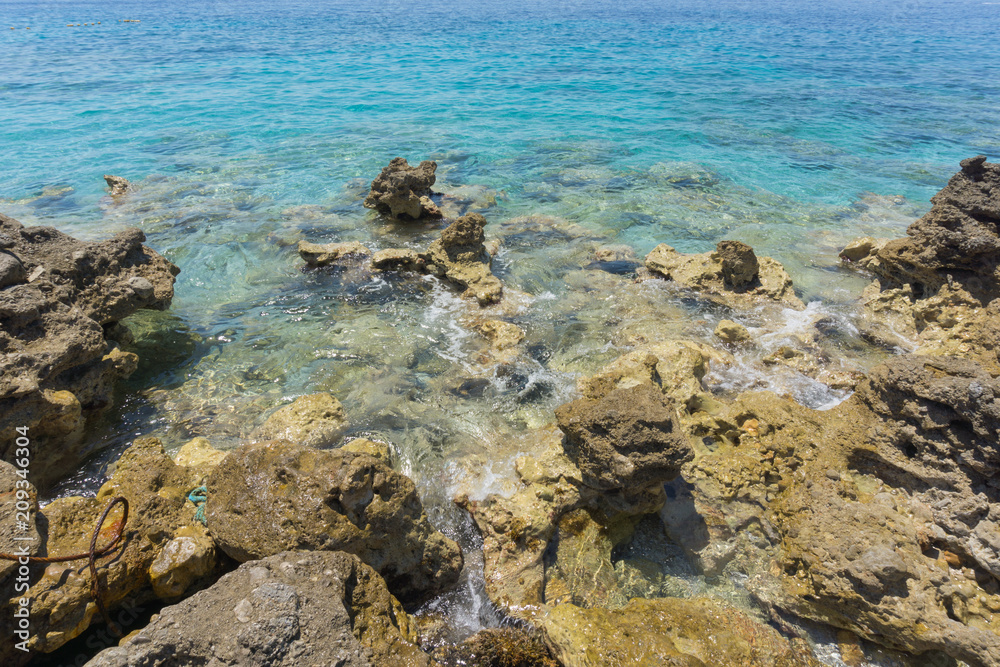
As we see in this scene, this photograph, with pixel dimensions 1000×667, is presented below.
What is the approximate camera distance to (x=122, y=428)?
19.5 ft

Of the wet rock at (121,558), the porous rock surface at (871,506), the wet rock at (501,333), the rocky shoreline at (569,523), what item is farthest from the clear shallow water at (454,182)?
the wet rock at (121,558)

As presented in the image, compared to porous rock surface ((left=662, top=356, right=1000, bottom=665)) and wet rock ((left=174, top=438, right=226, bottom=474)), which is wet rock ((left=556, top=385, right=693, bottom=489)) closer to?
porous rock surface ((left=662, top=356, right=1000, bottom=665))

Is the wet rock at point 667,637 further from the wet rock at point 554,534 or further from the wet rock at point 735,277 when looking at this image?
the wet rock at point 735,277

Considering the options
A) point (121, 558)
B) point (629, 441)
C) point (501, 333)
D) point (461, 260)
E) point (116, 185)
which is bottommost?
point (116, 185)

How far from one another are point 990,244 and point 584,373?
5698mm

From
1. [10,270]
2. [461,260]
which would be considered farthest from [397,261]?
[10,270]

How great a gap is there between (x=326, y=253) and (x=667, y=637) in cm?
807

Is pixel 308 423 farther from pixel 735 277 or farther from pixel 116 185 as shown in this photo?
pixel 116 185

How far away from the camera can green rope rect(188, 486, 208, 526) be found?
13.0ft

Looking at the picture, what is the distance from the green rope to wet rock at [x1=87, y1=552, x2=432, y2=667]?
116cm

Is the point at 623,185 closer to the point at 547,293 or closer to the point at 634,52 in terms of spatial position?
the point at 547,293

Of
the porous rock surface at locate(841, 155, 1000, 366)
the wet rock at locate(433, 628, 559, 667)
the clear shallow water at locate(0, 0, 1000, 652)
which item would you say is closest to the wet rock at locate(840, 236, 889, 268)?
the clear shallow water at locate(0, 0, 1000, 652)

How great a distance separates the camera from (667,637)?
362 cm

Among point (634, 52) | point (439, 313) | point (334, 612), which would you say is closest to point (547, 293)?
point (439, 313)
